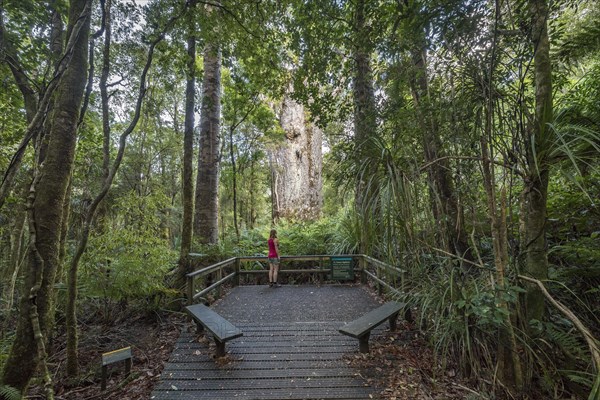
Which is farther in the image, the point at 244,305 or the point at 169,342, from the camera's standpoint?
the point at 244,305

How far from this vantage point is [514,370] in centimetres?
260

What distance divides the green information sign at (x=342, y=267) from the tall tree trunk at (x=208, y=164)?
3046 mm

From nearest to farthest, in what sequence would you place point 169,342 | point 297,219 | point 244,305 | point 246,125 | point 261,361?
point 261,361 → point 169,342 → point 244,305 → point 246,125 → point 297,219

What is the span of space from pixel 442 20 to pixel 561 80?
187 cm

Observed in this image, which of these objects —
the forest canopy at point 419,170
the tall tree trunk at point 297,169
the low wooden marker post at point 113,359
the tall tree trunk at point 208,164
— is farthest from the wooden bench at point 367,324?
the tall tree trunk at point 297,169

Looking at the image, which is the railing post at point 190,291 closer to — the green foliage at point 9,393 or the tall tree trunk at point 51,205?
the tall tree trunk at point 51,205

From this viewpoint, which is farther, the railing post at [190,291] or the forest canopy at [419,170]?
the railing post at [190,291]

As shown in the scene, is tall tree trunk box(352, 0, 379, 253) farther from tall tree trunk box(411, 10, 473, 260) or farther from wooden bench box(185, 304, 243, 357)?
wooden bench box(185, 304, 243, 357)

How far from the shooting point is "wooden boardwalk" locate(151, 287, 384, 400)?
2967 mm

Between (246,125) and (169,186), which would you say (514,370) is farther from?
(169,186)

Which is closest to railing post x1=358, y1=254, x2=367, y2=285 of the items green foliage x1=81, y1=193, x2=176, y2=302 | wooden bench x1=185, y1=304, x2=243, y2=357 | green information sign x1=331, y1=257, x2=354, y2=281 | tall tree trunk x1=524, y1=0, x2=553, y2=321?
green information sign x1=331, y1=257, x2=354, y2=281

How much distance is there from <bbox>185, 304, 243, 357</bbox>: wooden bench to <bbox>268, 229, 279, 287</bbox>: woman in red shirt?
8.98ft

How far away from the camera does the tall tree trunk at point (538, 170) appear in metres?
2.37

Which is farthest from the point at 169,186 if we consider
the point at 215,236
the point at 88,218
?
the point at 88,218
